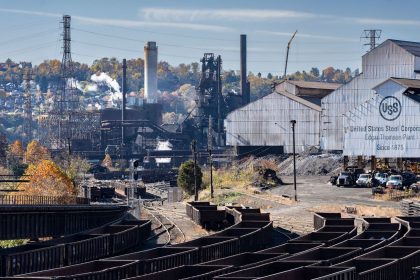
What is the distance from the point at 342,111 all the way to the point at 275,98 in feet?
50.6

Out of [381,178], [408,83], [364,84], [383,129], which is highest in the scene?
[364,84]

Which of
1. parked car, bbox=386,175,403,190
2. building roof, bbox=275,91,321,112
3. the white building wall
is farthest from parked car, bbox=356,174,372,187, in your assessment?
building roof, bbox=275,91,321,112

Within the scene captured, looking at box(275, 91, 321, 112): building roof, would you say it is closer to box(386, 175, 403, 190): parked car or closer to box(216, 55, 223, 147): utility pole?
box(386, 175, 403, 190): parked car

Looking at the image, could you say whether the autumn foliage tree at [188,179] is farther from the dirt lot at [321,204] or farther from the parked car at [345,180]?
the parked car at [345,180]

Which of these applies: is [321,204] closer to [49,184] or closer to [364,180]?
[364,180]

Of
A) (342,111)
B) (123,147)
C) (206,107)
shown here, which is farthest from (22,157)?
(342,111)

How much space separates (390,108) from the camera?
9169cm

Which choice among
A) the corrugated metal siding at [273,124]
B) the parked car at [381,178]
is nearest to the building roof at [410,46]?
the corrugated metal siding at [273,124]

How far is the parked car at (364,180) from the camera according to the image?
86812mm

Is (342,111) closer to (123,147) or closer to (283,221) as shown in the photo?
(283,221)

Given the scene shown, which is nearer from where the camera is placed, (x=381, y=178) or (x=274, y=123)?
(x=381, y=178)

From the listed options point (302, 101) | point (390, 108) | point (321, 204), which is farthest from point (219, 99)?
point (321, 204)

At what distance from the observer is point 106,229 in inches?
2170

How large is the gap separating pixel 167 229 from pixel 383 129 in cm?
3581
